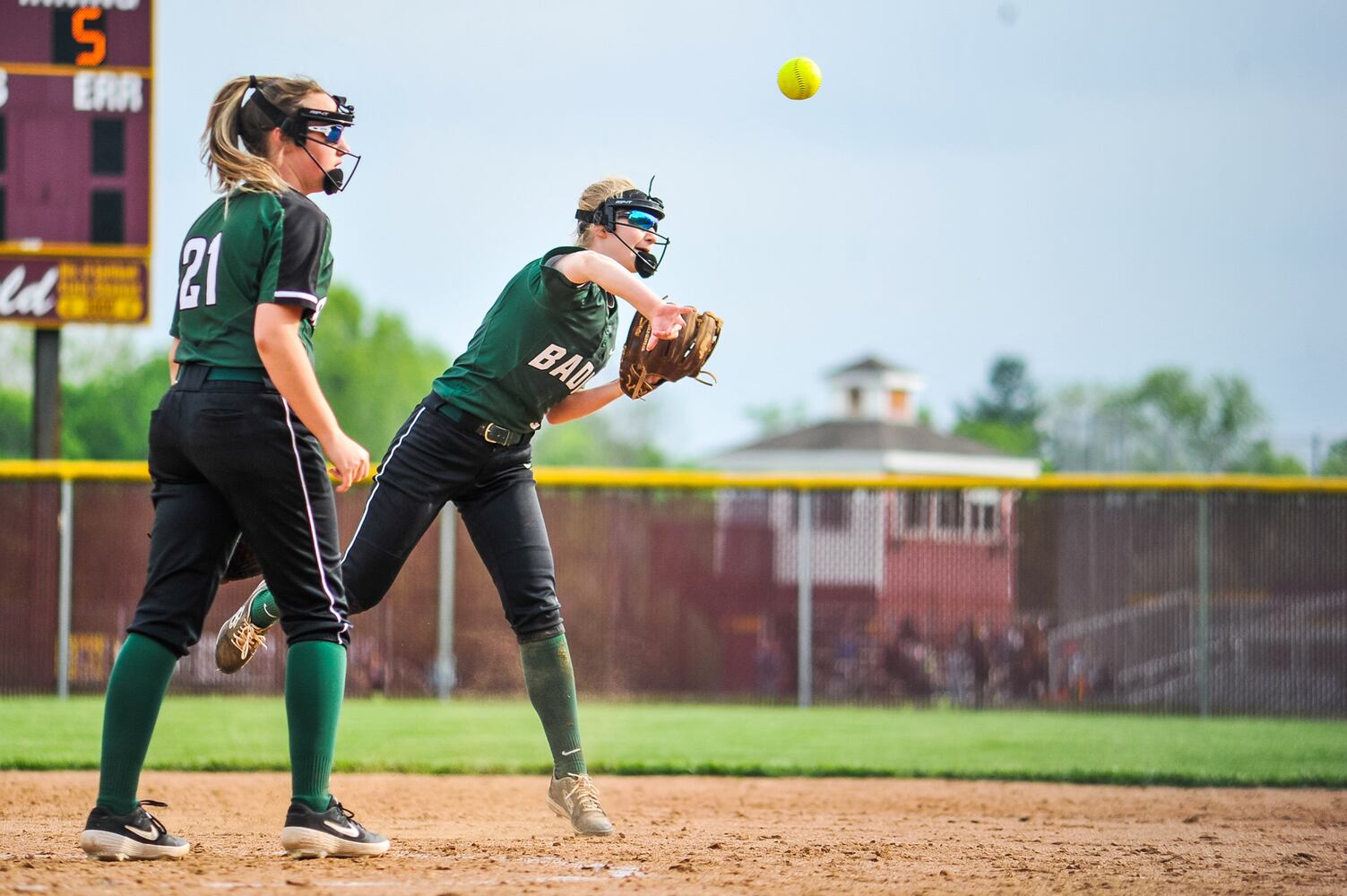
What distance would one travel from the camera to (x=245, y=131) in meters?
3.94

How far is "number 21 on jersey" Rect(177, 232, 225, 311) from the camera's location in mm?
3773

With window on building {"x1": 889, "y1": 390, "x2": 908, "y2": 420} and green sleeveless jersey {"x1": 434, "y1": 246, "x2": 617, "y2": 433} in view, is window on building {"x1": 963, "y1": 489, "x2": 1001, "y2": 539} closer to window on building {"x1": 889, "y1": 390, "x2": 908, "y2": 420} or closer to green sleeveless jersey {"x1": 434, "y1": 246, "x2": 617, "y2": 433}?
green sleeveless jersey {"x1": 434, "y1": 246, "x2": 617, "y2": 433}

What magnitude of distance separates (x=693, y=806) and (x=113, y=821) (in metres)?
2.75

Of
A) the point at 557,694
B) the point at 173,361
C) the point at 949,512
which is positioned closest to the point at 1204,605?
the point at 949,512

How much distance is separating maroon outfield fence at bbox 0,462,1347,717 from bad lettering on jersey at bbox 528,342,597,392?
27.1 feet

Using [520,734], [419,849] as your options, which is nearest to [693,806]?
[419,849]

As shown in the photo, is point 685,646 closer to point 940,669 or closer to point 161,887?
point 940,669

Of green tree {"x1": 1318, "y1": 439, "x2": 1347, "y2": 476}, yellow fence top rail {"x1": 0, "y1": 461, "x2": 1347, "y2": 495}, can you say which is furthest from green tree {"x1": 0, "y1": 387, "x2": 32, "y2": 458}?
green tree {"x1": 1318, "y1": 439, "x2": 1347, "y2": 476}

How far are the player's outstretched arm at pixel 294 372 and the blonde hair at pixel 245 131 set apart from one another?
1.27 feet

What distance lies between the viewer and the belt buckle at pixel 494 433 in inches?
185

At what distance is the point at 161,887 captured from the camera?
3.36 metres

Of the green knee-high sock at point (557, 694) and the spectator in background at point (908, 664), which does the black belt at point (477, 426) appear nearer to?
the green knee-high sock at point (557, 694)

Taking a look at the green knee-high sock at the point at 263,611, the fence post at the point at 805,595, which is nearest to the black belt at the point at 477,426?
the green knee-high sock at the point at 263,611

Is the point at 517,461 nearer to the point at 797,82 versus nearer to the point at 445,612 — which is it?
the point at 797,82
